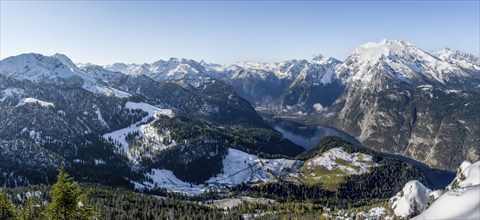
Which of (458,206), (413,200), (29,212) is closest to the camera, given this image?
(458,206)

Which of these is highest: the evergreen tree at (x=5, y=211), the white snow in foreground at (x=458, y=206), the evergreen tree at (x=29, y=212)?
the white snow in foreground at (x=458, y=206)

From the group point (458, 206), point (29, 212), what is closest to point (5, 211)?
point (29, 212)

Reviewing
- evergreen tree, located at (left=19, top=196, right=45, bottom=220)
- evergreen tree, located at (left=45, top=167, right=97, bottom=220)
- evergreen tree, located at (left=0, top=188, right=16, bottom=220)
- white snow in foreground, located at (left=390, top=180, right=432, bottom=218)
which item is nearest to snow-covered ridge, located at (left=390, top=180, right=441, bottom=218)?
white snow in foreground, located at (left=390, top=180, right=432, bottom=218)

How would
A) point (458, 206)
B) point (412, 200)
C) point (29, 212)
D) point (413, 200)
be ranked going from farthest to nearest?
point (412, 200), point (413, 200), point (29, 212), point (458, 206)

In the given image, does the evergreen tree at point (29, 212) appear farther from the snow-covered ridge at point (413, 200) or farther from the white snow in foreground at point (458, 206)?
the snow-covered ridge at point (413, 200)

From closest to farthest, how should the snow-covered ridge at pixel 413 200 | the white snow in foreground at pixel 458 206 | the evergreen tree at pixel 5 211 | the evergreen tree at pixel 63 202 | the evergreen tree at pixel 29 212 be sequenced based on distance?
the white snow in foreground at pixel 458 206
the evergreen tree at pixel 63 202
the evergreen tree at pixel 5 211
the evergreen tree at pixel 29 212
the snow-covered ridge at pixel 413 200

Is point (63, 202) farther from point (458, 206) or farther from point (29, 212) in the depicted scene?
point (458, 206)

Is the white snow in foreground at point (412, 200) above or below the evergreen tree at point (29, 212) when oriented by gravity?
below

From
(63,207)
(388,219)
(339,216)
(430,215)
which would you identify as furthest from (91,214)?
(339,216)

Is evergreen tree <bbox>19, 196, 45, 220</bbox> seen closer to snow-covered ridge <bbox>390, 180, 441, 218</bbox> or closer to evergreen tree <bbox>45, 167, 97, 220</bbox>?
evergreen tree <bbox>45, 167, 97, 220</bbox>

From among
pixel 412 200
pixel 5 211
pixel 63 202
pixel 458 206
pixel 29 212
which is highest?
pixel 458 206

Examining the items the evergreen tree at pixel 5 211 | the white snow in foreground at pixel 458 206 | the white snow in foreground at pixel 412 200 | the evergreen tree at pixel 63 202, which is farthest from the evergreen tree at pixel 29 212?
the white snow in foreground at pixel 412 200
